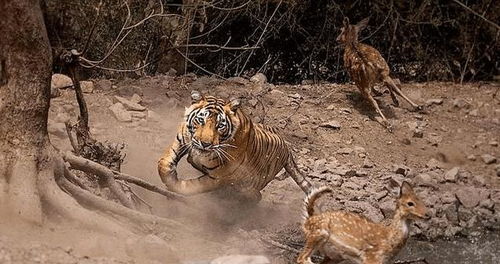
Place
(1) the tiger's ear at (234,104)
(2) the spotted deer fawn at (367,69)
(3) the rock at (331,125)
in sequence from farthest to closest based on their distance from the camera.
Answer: (2) the spotted deer fawn at (367,69), (3) the rock at (331,125), (1) the tiger's ear at (234,104)

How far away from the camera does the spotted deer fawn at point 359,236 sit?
19.9ft

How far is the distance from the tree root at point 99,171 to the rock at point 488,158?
463 cm

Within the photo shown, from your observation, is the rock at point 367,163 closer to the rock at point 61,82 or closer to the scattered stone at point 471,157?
the scattered stone at point 471,157

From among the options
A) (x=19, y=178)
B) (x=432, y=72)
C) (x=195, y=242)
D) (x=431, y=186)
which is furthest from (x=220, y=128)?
(x=432, y=72)

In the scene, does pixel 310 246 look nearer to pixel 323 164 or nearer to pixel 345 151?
pixel 323 164

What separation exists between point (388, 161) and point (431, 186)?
722 mm

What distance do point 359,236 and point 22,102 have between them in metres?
2.39

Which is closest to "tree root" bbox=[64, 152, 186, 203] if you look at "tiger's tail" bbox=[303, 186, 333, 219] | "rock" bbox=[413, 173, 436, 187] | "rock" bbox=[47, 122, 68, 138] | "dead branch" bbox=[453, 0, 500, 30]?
"tiger's tail" bbox=[303, 186, 333, 219]

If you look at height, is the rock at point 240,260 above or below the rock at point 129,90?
above

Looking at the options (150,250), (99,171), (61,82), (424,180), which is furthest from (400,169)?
(150,250)

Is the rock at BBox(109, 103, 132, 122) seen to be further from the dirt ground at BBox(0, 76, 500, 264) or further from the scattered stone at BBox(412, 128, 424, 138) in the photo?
the scattered stone at BBox(412, 128, 424, 138)

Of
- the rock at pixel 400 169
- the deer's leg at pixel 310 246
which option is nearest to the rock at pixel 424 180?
the rock at pixel 400 169

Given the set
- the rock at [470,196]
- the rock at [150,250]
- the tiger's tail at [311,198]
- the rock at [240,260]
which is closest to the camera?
the rock at [240,260]

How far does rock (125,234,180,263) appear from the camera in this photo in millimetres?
5969
